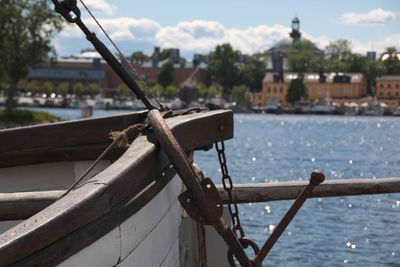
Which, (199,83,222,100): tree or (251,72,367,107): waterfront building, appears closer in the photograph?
(251,72,367,107): waterfront building

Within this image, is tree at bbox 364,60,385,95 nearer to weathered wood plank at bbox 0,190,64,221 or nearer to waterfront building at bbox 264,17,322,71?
waterfront building at bbox 264,17,322,71

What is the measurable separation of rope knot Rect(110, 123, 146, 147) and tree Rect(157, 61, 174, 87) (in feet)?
446

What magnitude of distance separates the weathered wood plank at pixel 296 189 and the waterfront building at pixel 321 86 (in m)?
126

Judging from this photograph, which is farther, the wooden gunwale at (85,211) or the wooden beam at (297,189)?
the wooden beam at (297,189)

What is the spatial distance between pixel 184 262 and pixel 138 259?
1.70 m

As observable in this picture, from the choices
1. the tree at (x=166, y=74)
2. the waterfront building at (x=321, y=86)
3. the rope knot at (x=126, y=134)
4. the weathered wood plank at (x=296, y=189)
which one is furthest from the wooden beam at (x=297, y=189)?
the tree at (x=166, y=74)

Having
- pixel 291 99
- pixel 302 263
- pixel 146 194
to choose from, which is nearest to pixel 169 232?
pixel 146 194

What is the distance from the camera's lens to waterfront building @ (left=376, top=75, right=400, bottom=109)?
13062 cm

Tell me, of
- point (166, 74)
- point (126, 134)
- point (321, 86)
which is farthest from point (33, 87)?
point (126, 134)

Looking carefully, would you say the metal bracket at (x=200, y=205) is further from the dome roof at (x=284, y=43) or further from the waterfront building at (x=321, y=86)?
the dome roof at (x=284, y=43)

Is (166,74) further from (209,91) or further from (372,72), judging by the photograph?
(372,72)

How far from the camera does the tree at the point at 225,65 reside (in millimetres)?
140500

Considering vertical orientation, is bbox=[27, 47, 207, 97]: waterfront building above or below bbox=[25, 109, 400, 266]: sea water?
above

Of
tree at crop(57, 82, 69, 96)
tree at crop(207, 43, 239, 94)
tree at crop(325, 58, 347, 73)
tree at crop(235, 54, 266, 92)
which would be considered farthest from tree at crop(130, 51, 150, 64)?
tree at crop(325, 58, 347, 73)
